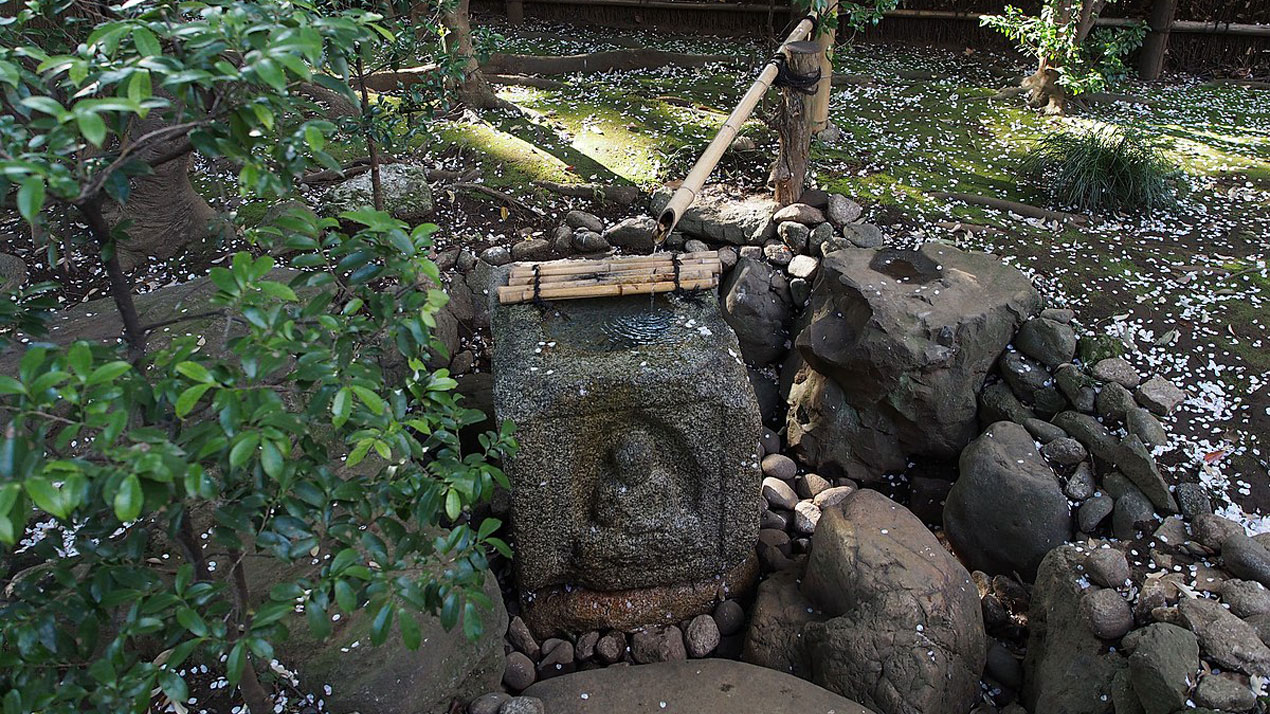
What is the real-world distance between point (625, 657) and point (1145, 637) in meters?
1.74

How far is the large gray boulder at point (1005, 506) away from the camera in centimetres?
329

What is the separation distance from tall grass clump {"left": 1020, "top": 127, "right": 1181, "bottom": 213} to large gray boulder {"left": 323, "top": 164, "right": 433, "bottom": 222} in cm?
375

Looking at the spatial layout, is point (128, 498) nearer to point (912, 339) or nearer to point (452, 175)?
point (912, 339)

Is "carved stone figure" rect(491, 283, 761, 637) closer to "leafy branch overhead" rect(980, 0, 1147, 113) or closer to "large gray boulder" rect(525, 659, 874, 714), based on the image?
"large gray boulder" rect(525, 659, 874, 714)

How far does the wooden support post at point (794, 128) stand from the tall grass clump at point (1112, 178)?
1615 mm

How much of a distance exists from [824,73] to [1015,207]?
1502 mm

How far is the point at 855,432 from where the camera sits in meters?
4.02

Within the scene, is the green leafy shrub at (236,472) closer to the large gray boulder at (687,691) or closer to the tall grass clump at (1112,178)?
the large gray boulder at (687,691)

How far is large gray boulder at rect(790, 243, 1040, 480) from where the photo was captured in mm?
3742

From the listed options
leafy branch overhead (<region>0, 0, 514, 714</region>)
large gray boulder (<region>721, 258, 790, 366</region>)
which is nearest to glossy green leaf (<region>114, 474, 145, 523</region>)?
leafy branch overhead (<region>0, 0, 514, 714</region>)

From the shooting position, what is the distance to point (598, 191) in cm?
501

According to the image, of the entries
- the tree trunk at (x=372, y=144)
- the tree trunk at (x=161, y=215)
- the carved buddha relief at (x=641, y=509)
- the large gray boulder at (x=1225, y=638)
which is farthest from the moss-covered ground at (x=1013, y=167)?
the carved buddha relief at (x=641, y=509)

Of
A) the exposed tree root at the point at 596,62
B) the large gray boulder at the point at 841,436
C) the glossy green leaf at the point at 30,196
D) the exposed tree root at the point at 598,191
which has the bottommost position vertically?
the large gray boulder at the point at 841,436

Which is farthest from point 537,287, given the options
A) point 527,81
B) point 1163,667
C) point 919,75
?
point 919,75
